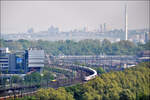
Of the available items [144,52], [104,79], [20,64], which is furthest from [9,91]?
[144,52]

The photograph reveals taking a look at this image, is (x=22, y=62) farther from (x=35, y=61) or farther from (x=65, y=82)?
(x=65, y=82)

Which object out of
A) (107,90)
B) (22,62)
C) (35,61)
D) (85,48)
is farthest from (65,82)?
(85,48)

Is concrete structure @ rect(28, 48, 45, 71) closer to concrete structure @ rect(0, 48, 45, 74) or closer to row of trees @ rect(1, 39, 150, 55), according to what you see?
concrete structure @ rect(0, 48, 45, 74)

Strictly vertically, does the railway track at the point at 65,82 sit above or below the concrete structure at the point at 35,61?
below

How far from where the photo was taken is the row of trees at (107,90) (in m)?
9.84

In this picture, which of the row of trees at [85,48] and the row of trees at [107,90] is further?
the row of trees at [85,48]

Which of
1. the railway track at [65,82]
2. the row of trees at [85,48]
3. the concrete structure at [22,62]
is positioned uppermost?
the row of trees at [85,48]

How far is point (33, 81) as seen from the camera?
15.3m

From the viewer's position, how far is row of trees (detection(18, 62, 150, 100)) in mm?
9836

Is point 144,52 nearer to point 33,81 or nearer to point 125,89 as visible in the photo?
point 33,81

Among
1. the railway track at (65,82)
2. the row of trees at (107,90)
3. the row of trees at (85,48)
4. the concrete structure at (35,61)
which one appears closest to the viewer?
the row of trees at (107,90)

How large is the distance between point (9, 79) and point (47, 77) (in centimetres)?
142

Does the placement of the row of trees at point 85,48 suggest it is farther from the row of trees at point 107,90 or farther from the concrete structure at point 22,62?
the row of trees at point 107,90

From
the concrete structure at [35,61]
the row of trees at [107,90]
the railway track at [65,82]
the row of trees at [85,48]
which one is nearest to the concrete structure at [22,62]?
the concrete structure at [35,61]
